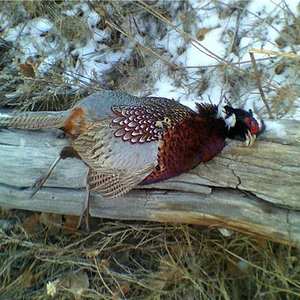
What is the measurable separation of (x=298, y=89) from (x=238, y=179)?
2.54 ft

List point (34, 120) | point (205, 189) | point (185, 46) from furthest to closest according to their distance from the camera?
point (185, 46)
point (34, 120)
point (205, 189)

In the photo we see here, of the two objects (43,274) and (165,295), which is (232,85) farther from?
(43,274)

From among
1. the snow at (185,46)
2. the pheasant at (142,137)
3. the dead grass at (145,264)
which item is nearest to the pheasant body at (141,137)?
the pheasant at (142,137)

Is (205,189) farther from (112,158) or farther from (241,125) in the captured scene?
(112,158)

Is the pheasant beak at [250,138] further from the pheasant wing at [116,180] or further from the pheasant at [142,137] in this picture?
the pheasant wing at [116,180]

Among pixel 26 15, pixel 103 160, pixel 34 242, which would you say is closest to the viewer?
pixel 103 160

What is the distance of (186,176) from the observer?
7.47ft

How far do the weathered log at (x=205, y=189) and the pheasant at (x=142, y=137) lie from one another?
77 millimetres

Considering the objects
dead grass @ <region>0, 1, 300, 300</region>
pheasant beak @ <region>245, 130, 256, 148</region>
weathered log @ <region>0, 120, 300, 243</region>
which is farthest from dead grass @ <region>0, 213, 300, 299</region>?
pheasant beak @ <region>245, 130, 256, 148</region>

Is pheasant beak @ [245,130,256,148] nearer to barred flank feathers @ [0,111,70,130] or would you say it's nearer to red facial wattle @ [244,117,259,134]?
red facial wattle @ [244,117,259,134]

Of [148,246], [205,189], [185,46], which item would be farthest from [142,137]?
[185,46]

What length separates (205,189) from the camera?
2.26 metres

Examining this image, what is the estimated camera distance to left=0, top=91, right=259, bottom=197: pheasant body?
2.14 m

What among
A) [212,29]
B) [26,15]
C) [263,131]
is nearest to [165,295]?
[263,131]
